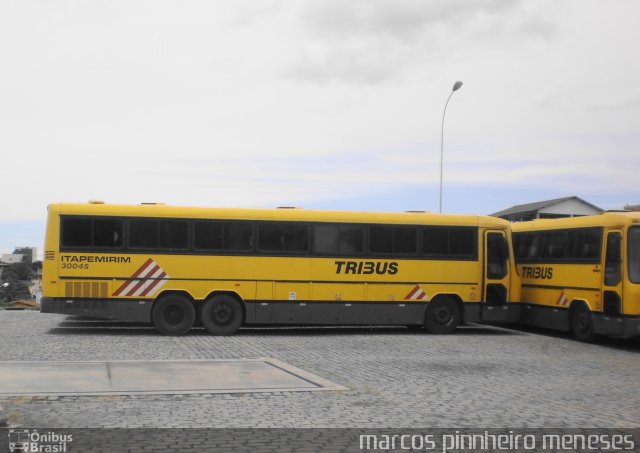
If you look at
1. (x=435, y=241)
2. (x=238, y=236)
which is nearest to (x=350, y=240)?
(x=435, y=241)

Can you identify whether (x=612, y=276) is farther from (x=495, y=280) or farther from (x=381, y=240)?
(x=381, y=240)

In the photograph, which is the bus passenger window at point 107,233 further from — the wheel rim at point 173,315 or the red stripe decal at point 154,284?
the wheel rim at point 173,315

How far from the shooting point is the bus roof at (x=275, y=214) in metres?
Answer: 18.2

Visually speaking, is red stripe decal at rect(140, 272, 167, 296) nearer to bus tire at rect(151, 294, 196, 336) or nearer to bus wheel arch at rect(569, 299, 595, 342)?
bus tire at rect(151, 294, 196, 336)

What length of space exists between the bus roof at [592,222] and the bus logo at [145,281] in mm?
10705

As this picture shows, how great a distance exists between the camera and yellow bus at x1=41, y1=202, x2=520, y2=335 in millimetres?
18062

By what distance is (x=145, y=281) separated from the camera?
18.3 m

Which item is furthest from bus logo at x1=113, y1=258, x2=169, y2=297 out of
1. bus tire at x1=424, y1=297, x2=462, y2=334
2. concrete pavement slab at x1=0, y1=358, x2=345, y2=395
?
bus tire at x1=424, y1=297, x2=462, y2=334

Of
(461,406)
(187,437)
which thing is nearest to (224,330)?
(461,406)

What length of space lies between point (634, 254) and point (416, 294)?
5592 millimetres

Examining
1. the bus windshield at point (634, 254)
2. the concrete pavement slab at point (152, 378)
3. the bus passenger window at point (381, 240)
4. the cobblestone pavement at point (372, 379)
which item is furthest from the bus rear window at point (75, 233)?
the bus windshield at point (634, 254)

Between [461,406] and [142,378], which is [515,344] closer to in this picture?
[461,406]

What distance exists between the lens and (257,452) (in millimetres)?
6719

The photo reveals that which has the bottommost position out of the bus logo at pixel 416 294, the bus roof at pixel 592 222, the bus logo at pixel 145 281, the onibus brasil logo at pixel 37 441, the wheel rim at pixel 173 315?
the onibus brasil logo at pixel 37 441
